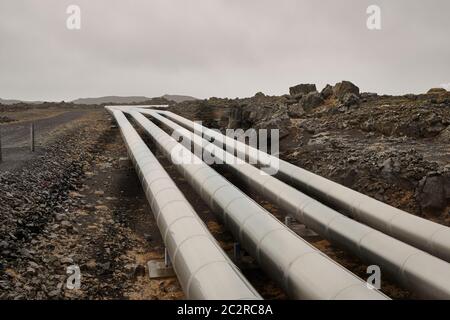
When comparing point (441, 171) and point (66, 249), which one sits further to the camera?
point (441, 171)

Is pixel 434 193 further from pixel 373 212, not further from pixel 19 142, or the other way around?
pixel 19 142

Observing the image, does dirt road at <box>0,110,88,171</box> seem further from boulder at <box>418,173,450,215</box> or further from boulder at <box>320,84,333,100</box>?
boulder at <box>320,84,333,100</box>

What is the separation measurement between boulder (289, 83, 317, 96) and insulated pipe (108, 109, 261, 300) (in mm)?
39675

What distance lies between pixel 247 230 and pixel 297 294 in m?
3.66

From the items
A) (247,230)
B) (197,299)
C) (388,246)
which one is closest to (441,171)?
(388,246)

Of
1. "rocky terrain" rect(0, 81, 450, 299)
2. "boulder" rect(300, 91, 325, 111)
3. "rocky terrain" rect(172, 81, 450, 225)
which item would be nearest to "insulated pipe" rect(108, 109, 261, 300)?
"rocky terrain" rect(0, 81, 450, 299)

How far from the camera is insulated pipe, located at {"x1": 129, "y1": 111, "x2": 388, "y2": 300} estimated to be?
8.52 m

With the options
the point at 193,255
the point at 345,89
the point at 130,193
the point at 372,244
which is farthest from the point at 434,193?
the point at 345,89

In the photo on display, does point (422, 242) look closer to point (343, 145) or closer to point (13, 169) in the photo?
point (343, 145)

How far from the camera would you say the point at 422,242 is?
494 inches

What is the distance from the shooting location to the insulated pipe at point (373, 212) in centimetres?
1225

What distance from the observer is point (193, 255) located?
33.0 feet

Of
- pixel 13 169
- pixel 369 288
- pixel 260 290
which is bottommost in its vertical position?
pixel 260 290

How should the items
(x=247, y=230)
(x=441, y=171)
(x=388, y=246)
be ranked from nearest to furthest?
(x=388, y=246) < (x=247, y=230) < (x=441, y=171)
